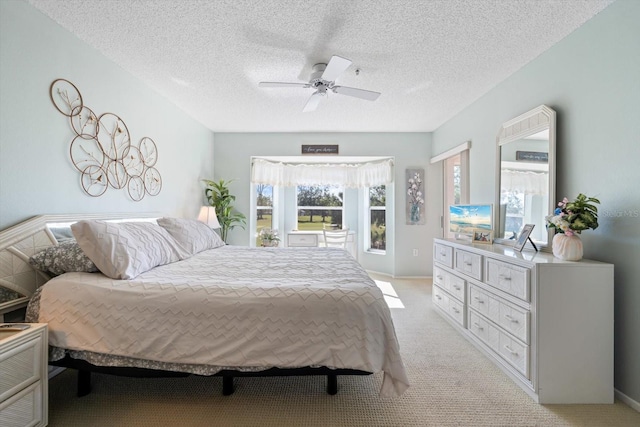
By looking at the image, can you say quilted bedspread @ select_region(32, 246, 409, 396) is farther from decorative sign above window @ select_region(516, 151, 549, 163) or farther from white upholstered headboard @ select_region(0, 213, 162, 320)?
decorative sign above window @ select_region(516, 151, 549, 163)

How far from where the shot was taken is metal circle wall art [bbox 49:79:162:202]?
220 cm

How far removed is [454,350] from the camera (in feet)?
8.05

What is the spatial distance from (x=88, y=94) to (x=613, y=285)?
3966 millimetres

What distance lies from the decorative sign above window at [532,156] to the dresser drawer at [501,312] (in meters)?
1.18

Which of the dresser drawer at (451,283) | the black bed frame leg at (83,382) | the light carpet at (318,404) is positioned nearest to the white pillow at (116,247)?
the black bed frame leg at (83,382)

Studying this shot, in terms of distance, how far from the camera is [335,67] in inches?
87.7

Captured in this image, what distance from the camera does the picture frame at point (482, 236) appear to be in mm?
2883

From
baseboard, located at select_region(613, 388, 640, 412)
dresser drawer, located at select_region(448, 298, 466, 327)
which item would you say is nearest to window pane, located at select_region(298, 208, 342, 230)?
dresser drawer, located at select_region(448, 298, 466, 327)

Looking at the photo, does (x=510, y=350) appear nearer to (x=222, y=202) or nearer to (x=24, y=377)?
(x=24, y=377)

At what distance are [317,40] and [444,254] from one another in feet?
7.89

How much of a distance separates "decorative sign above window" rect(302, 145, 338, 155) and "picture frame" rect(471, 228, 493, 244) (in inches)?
103

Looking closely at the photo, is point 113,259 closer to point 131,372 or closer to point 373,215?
point 131,372

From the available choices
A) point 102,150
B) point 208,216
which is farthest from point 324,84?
point 208,216

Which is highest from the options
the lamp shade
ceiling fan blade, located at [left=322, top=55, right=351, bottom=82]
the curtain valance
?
ceiling fan blade, located at [left=322, top=55, right=351, bottom=82]
